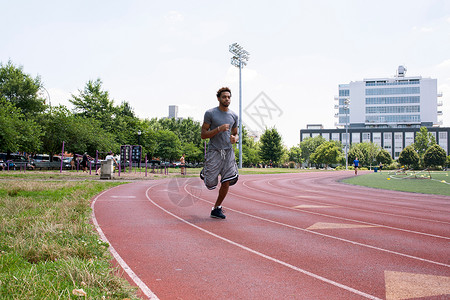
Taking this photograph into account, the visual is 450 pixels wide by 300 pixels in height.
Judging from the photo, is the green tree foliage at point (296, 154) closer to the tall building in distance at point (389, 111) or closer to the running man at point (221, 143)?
the tall building in distance at point (389, 111)

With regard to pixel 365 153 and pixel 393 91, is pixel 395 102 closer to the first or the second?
pixel 393 91

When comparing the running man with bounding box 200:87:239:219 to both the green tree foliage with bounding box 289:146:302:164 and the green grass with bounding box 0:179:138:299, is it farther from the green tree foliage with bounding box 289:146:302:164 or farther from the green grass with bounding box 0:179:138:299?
the green tree foliage with bounding box 289:146:302:164

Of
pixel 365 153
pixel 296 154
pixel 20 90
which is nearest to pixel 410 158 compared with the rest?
pixel 365 153

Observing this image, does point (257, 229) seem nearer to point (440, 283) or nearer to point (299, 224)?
point (299, 224)

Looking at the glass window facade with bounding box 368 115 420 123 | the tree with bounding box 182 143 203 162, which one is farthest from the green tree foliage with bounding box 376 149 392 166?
the tree with bounding box 182 143 203 162

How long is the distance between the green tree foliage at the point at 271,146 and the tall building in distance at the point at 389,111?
1653 inches

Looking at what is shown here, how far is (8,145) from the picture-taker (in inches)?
1120

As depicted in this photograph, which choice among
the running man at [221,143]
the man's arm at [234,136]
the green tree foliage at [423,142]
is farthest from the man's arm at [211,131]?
the green tree foliage at [423,142]

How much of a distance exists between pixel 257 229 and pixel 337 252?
1755 mm

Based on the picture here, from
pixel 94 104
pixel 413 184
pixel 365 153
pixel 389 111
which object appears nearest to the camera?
pixel 413 184

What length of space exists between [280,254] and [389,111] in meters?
128

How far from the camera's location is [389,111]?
11919 centimetres

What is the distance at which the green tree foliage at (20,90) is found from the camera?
37.2 metres

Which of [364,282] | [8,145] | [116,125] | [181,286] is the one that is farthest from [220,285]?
[116,125]
